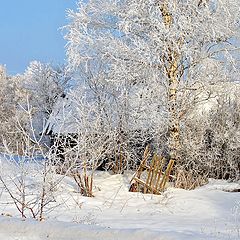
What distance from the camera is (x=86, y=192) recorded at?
14156mm

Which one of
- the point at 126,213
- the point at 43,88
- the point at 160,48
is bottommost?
the point at 126,213

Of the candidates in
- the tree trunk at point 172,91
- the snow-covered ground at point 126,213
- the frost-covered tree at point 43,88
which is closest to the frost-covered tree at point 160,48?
the tree trunk at point 172,91

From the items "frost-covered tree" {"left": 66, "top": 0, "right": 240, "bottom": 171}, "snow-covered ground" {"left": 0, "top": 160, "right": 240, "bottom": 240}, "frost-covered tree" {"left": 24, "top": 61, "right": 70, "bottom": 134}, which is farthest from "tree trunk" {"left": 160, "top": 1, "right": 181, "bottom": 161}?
"frost-covered tree" {"left": 24, "top": 61, "right": 70, "bottom": 134}

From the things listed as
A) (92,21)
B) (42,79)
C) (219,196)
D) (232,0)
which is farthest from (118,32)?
(42,79)

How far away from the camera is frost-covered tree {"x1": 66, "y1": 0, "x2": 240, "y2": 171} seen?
1552 cm

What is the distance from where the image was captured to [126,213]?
11883 millimetres

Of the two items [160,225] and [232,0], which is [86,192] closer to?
[160,225]

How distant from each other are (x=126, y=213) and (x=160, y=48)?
5.94 m

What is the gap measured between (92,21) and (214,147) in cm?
627

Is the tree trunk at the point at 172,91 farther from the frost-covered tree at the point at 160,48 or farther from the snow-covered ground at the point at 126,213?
the snow-covered ground at the point at 126,213

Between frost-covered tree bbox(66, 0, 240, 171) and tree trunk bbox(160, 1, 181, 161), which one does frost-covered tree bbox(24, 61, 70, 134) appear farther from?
tree trunk bbox(160, 1, 181, 161)

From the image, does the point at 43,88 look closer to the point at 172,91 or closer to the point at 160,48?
the point at 172,91

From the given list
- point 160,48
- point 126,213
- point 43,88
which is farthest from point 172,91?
point 43,88

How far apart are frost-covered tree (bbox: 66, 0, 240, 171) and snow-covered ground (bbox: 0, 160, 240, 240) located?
2875 mm
